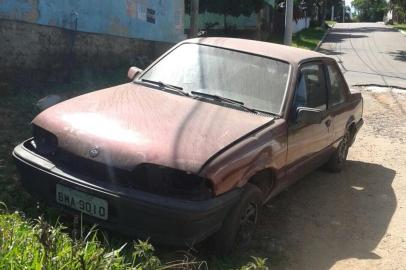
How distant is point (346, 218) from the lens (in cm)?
510

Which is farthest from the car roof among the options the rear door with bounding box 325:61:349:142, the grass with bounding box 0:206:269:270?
the grass with bounding box 0:206:269:270

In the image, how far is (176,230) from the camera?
336cm

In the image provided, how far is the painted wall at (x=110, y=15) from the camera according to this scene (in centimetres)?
782

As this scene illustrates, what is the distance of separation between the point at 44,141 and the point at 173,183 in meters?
1.21

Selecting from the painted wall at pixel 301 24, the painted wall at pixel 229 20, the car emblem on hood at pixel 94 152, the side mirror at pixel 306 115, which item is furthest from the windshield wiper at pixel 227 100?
the painted wall at pixel 301 24

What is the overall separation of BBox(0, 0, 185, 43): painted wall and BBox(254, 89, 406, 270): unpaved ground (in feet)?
15.6

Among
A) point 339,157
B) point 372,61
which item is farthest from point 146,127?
point 372,61

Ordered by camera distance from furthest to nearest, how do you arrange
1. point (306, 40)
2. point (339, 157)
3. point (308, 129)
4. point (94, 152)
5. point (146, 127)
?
point (306, 40)
point (339, 157)
point (308, 129)
point (146, 127)
point (94, 152)

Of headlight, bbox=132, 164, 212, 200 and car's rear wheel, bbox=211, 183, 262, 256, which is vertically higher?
headlight, bbox=132, 164, 212, 200

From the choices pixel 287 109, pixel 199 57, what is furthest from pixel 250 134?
pixel 199 57

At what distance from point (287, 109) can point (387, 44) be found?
27.7 metres

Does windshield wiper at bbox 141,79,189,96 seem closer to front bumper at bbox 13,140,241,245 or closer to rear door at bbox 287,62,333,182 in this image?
rear door at bbox 287,62,333,182

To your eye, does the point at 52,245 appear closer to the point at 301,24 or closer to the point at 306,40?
the point at 306,40

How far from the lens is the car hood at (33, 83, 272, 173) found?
3473 millimetres
